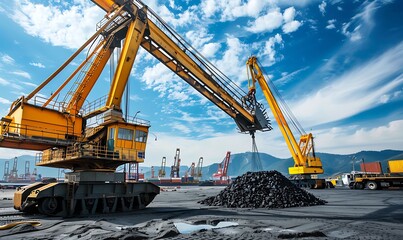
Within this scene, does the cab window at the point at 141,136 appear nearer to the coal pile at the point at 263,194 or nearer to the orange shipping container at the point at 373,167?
the coal pile at the point at 263,194

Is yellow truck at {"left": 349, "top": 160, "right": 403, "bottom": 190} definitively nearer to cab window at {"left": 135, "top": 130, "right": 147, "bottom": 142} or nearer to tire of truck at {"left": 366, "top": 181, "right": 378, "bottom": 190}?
tire of truck at {"left": 366, "top": 181, "right": 378, "bottom": 190}

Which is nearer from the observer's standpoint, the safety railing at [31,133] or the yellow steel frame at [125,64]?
the safety railing at [31,133]

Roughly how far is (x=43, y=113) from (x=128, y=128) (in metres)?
4.72

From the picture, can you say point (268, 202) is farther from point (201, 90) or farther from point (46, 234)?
point (46, 234)

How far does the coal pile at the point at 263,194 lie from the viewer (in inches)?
672

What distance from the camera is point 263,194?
59.0ft

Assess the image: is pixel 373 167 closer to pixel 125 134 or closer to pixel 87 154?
pixel 125 134

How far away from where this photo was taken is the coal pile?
17078 millimetres

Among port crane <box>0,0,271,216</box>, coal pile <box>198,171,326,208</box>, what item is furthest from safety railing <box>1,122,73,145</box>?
coal pile <box>198,171,326,208</box>

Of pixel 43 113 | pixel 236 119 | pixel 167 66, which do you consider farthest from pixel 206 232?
pixel 236 119

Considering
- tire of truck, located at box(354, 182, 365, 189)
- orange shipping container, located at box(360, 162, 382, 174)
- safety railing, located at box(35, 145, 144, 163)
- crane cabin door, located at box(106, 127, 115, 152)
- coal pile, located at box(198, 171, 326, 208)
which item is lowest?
tire of truck, located at box(354, 182, 365, 189)

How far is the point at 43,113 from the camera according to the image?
13.5 metres

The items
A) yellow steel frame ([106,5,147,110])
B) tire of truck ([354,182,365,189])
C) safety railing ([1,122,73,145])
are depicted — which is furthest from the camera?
tire of truck ([354,182,365,189])

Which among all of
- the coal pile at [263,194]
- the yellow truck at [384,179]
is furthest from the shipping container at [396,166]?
the coal pile at [263,194]
